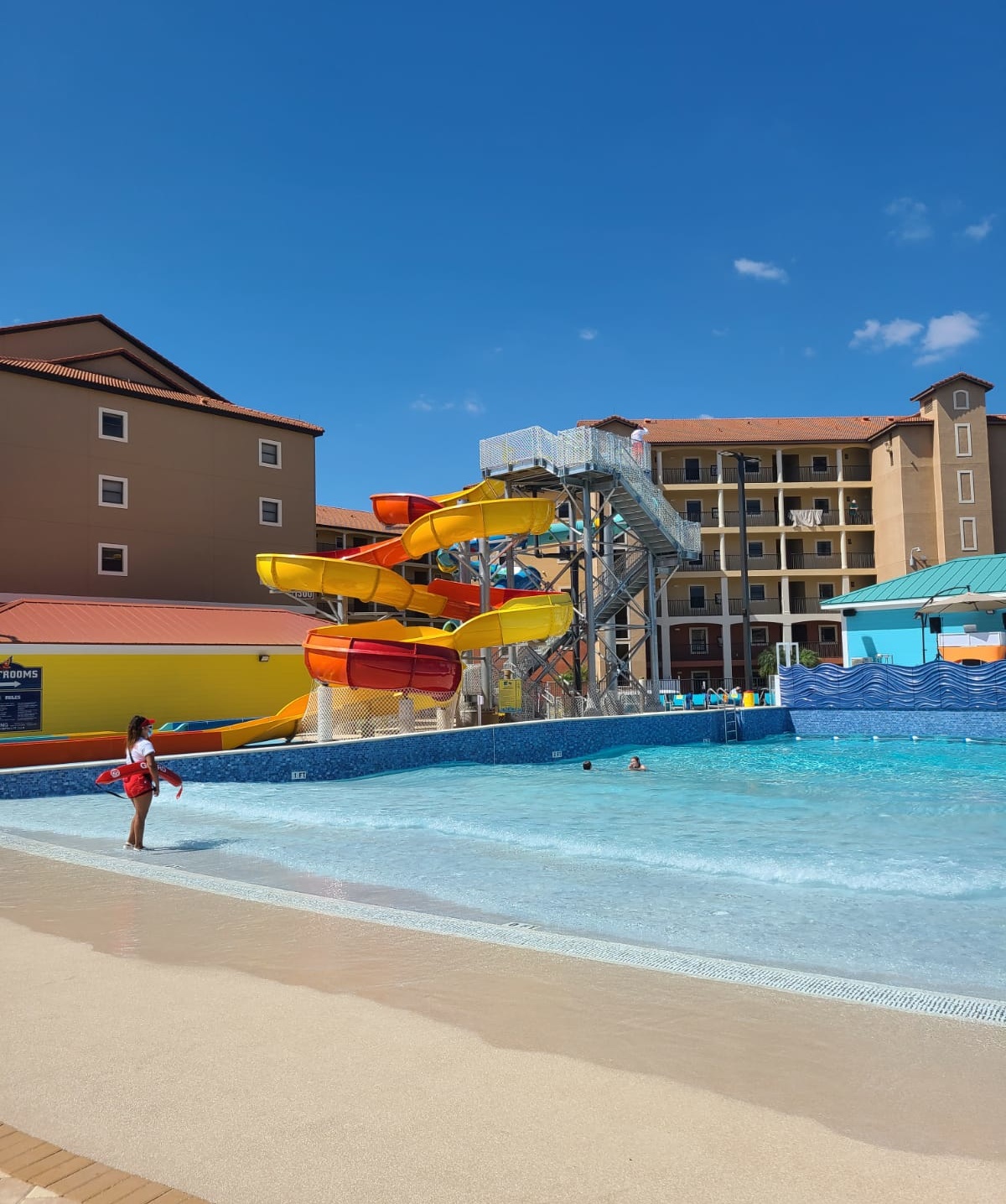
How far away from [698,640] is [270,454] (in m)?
25.6

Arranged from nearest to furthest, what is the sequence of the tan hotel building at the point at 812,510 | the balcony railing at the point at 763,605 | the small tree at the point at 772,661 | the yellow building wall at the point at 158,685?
1. the yellow building wall at the point at 158,685
2. the small tree at the point at 772,661
3. the tan hotel building at the point at 812,510
4. the balcony railing at the point at 763,605

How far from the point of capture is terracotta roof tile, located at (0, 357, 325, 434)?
88.0ft

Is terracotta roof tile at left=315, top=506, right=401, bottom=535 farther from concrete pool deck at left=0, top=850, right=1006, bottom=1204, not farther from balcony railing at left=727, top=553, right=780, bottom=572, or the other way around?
concrete pool deck at left=0, top=850, right=1006, bottom=1204

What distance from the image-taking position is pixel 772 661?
4466cm

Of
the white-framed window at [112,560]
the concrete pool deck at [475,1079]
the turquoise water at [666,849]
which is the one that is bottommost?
the turquoise water at [666,849]

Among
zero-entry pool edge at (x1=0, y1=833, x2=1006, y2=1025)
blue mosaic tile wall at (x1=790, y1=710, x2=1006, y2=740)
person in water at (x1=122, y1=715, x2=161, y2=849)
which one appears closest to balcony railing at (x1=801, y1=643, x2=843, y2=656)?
blue mosaic tile wall at (x1=790, y1=710, x2=1006, y2=740)

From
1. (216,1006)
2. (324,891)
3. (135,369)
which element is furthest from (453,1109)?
(135,369)

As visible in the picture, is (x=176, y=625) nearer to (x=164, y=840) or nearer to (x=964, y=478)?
(x=164, y=840)

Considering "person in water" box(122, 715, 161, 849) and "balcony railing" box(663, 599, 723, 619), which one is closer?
"person in water" box(122, 715, 161, 849)

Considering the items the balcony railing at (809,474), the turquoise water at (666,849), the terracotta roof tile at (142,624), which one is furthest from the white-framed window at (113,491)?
the balcony railing at (809,474)

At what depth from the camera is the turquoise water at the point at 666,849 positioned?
22.4ft

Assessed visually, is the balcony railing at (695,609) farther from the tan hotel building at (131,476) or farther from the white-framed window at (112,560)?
the white-framed window at (112,560)

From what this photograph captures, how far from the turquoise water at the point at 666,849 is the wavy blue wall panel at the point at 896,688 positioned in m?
7.39

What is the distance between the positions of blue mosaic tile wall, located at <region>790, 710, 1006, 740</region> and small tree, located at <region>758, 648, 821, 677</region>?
1528 centimetres
